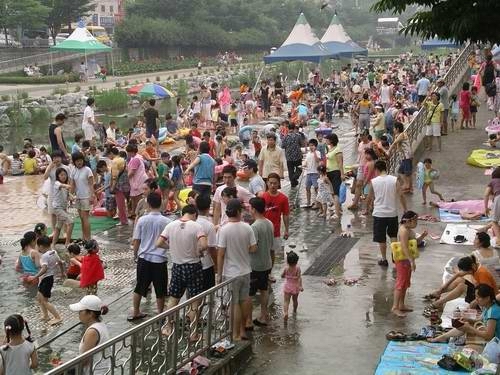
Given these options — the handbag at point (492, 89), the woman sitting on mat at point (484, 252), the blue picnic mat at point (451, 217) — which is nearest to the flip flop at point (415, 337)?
the woman sitting on mat at point (484, 252)

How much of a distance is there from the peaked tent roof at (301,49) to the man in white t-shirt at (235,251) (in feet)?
80.3

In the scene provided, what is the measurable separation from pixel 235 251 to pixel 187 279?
691mm

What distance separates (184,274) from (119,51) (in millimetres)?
68203

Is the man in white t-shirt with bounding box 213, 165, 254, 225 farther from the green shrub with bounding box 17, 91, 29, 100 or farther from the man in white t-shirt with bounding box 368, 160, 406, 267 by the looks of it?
the green shrub with bounding box 17, 91, 29, 100

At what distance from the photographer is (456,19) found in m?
8.04

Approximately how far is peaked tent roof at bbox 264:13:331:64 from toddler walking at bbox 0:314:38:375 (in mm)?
26725

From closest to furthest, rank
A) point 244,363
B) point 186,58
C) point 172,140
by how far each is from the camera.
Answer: point 244,363 < point 172,140 < point 186,58

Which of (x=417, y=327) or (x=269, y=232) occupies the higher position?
(x=269, y=232)

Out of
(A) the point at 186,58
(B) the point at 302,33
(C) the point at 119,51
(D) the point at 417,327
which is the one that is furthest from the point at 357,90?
(A) the point at 186,58

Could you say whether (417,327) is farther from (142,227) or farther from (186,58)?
(186,58)

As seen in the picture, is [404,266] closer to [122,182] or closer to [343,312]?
[343,312]

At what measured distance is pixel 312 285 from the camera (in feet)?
37.9

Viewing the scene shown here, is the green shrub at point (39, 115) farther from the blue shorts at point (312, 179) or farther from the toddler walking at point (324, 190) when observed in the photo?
the toddler walking at point (324, 190)

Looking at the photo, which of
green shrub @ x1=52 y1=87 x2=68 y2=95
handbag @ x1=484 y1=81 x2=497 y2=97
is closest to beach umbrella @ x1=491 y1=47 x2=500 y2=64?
handbag @ x1=484 y1=81 x2=497 y2=97
